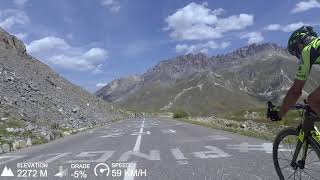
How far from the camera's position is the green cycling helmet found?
17.3 ft

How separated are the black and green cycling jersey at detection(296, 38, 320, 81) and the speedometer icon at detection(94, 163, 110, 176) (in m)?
5.52

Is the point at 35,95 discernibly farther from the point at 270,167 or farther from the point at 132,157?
the point at 270,167

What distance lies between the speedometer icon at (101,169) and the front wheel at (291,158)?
4.16 metres

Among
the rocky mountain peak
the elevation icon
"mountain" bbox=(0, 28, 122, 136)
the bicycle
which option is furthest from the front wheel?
the rocky mountain peak

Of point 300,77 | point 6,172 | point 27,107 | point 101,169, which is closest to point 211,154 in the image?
point 101,169

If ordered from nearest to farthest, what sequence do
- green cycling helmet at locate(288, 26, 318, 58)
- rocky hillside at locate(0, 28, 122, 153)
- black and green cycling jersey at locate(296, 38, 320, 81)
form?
1. black and green cycling jersey at locate(296, 38, 320, 81)
2. green cycling helmet at locate(288, 26, 318, 58)
3. rocky hillside at locate(0, 28, 122, 153)

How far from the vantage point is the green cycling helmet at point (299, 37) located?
17.3ft

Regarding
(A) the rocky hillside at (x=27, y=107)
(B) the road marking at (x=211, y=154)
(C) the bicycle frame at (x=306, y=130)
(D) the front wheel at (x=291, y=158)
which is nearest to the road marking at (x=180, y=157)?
(B) the road marking at (x=211, y=154)

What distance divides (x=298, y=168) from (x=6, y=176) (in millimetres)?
6573

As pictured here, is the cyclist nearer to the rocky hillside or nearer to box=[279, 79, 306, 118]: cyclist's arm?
box=[279, 79, 306, 118]: cyclist's arm

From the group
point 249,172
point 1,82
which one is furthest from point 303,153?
point 1,82

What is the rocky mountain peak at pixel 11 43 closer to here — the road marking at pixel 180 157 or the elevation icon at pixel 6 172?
the road marking at pixel 180 157

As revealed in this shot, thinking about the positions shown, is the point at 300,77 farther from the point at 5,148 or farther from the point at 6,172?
the point at 5,148

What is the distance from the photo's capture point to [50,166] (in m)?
11.4
